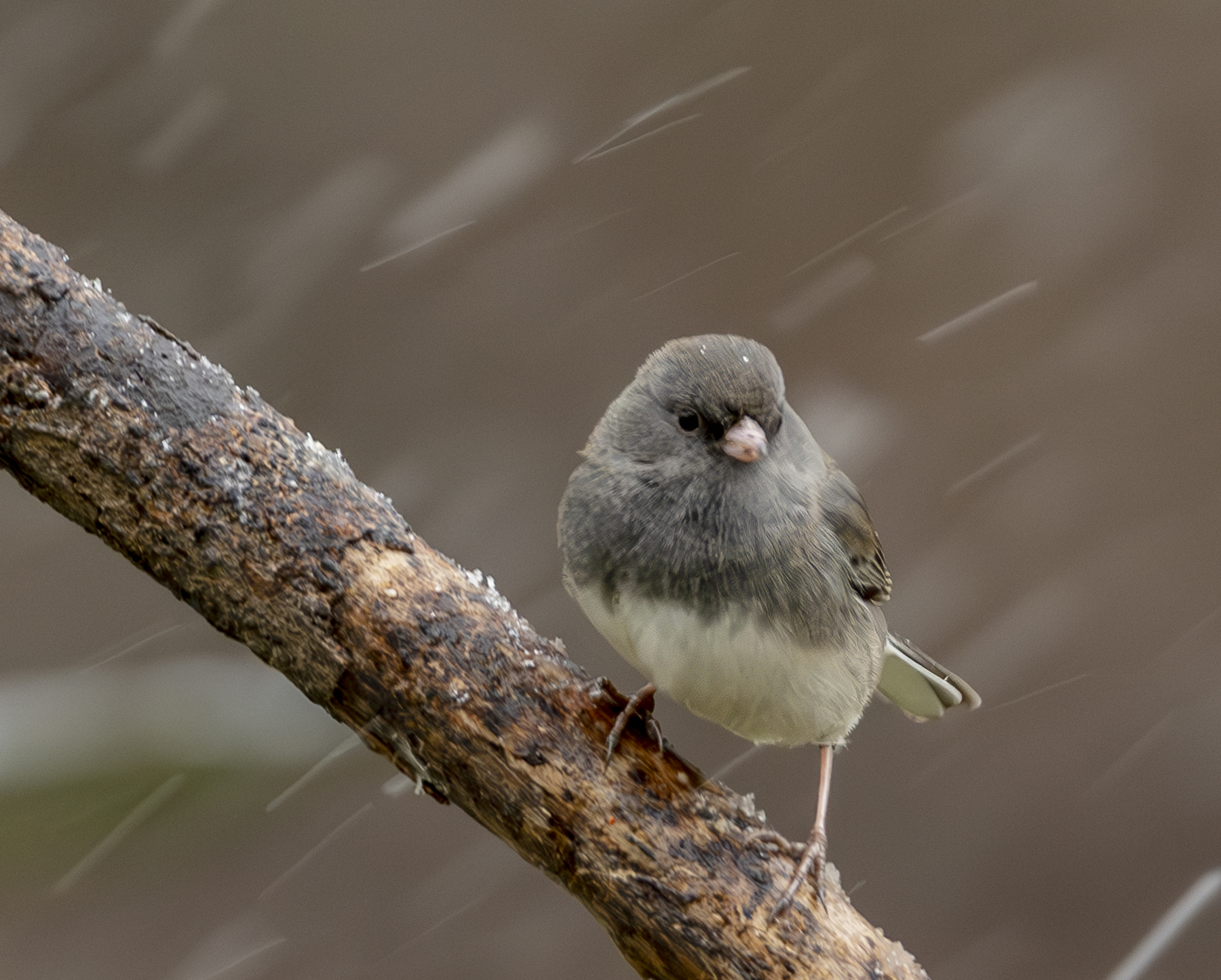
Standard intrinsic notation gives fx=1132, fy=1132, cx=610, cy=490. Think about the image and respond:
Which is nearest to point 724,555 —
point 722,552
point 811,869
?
point 722,552

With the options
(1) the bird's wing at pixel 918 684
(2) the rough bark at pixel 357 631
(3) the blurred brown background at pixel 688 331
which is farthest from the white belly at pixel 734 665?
(3) the blurred brown background at pixel 688 331

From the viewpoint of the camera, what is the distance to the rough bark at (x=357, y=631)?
132 cm

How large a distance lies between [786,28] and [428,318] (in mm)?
1201

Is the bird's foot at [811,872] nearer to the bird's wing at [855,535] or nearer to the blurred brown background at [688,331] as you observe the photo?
the bird's wing at [855,535]

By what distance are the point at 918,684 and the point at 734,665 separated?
0.61 metres

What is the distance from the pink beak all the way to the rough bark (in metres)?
0.38

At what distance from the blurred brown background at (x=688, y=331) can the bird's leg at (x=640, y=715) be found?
1.30 metres

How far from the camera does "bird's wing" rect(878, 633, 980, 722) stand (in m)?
1.85

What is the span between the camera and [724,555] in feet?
4.62

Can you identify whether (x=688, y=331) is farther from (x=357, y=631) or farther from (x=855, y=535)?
(x=357, y=631)

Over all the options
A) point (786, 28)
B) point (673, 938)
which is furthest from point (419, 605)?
point (786, 28)

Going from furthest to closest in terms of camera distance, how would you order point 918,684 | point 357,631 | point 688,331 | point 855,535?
point 688,331 < point 918,684 < point 855,535 < point 357,631

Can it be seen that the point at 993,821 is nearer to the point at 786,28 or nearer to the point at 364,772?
the point at 364,772

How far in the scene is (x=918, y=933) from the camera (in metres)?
2.70
